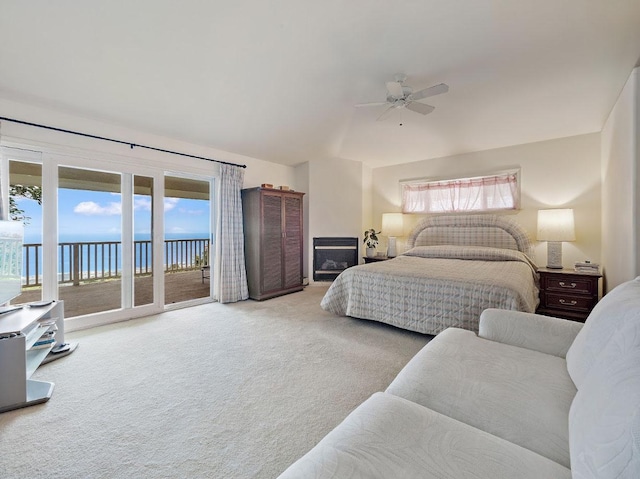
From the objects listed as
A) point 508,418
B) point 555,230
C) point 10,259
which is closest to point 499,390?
point 508,418

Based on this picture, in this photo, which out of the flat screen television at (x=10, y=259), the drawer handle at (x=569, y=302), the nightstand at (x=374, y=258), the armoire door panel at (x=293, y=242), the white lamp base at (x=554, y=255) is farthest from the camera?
the nightstand at (x=374, y=258)

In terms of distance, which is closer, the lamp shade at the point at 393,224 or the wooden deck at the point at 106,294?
the wooden deck at the point at 106,294

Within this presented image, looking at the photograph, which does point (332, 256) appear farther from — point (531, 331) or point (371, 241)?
point (531, 331)

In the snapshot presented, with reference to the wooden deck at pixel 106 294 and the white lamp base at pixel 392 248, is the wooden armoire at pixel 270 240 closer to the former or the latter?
the wooden deck at pixel 106 294

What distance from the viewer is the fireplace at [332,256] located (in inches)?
219

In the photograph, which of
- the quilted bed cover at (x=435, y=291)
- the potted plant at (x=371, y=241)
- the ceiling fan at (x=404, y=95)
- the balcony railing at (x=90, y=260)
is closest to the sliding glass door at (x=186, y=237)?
the balcony railing at (x=90, y=260)

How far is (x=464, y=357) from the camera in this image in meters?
1.44

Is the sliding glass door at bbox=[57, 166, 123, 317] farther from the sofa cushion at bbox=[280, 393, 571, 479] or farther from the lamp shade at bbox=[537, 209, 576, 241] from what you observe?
the lamp shade at bbox=[537, 209, 576, 241]

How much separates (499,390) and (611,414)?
0.54 m

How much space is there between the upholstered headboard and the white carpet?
7.59ft

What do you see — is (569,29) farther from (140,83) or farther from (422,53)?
(140,83)

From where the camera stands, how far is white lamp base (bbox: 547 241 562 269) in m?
3.81

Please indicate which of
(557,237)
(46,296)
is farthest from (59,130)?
(557,237)

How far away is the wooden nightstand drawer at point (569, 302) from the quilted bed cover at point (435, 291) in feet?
0.75
